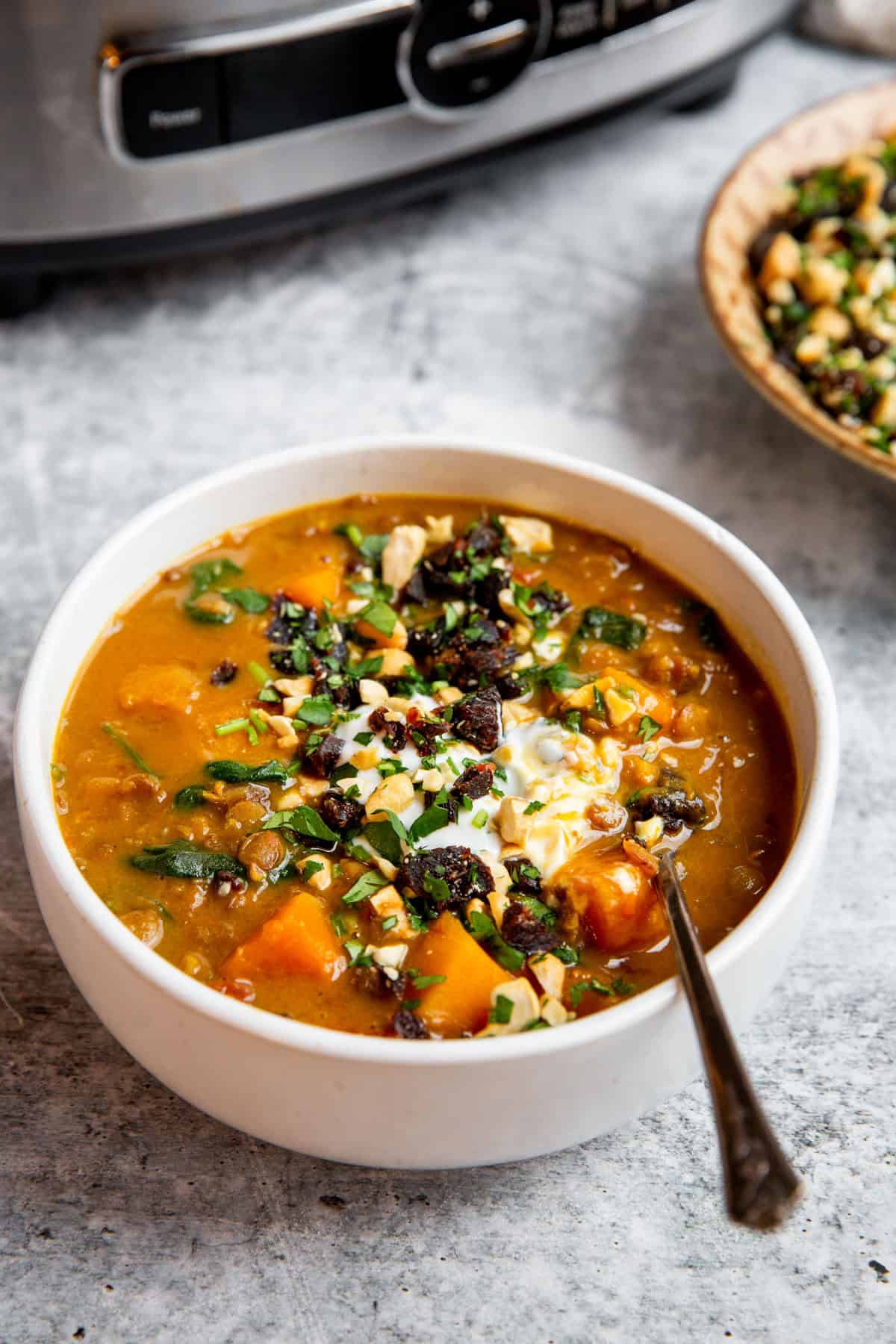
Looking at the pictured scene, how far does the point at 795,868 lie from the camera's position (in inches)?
56.6

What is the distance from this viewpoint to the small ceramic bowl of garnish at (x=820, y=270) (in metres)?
2.23

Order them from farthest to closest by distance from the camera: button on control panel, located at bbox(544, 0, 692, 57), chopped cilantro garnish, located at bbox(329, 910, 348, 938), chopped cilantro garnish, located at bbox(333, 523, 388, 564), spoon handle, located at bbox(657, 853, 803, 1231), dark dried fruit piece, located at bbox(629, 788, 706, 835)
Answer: button on control panel, located at bbox(544, 0, 692, 57)
chopped cilantro garnish, located at bbox(333, 523, 388, 564)
dark dried fruit piece, located at bbox(629, 788, 706, 835)
chopped cilantro garnish, located at bbox(329, 910, 348, 938)
spoon handle, located at bbox(657, 853, 803, 1231)

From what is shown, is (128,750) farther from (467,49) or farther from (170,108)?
(467,49)

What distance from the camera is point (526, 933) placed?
147cm

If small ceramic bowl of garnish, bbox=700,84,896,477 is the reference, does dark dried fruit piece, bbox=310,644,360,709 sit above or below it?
below

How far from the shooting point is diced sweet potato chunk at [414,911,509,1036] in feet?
4.61

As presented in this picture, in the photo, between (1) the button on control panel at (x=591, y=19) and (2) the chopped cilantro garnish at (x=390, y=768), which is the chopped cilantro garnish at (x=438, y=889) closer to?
(2) the chopped cilantro garnish at (x=390, y=768)

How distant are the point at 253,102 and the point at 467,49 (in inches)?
15.9

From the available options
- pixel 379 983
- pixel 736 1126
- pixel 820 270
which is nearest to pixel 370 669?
pixel 379 983

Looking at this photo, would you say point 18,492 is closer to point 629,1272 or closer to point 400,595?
point 400,595

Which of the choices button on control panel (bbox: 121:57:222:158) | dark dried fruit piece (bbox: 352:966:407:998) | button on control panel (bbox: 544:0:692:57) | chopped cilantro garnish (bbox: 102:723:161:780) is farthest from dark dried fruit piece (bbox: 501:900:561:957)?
button on control panel (bbox: 544:0:692:57)

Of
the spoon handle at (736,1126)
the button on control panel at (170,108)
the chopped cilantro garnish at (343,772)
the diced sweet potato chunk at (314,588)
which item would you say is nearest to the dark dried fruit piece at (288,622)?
the diced sweet potato chunk at (314,588)

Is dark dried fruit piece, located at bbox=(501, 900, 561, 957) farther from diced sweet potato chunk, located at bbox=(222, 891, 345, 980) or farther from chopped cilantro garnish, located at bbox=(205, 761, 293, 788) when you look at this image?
chopped cilantro garnish, located at bbox=(205, 761, 293, 788)

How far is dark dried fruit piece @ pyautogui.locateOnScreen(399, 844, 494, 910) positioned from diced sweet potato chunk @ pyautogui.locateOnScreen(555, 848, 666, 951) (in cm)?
10
